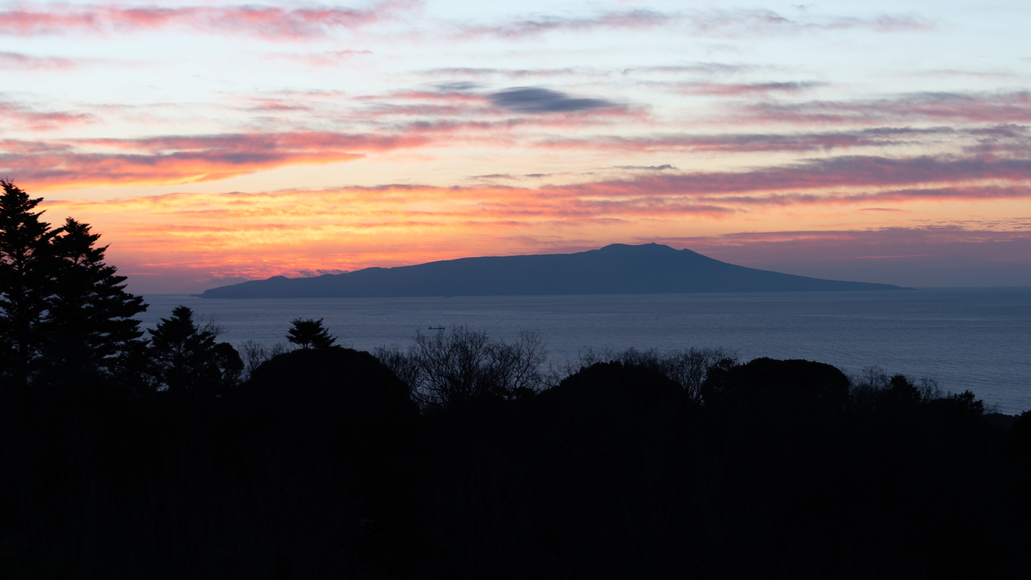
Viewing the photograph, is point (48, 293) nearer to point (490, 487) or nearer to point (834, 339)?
point (490, 487)

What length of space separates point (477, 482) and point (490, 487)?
0.37 metres

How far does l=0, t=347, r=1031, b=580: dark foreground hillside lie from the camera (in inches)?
652

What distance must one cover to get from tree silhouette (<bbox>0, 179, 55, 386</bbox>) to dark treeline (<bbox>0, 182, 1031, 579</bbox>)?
1.23 m

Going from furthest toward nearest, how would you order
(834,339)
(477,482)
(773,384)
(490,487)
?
1. (834,339)
2. (773,384)
3. (477,482)
4. (490,487)

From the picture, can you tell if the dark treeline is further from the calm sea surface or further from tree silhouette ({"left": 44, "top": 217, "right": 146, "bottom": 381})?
the calm sea surface

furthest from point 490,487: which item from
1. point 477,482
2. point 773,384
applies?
point 773,384

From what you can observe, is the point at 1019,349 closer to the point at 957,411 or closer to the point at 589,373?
the point at 957,411

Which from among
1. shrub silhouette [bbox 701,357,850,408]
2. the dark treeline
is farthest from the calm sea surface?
the dark treeline

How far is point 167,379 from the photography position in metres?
28.5

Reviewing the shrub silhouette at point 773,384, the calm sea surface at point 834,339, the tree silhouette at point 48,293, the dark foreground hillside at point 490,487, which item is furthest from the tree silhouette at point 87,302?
the calm sea surface at point 834,339

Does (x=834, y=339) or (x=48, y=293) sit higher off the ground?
(x=48, y=293)

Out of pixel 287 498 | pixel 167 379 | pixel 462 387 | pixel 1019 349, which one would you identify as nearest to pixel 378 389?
pixel 462 387

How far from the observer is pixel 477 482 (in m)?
18.6

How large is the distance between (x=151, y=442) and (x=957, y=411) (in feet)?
107
